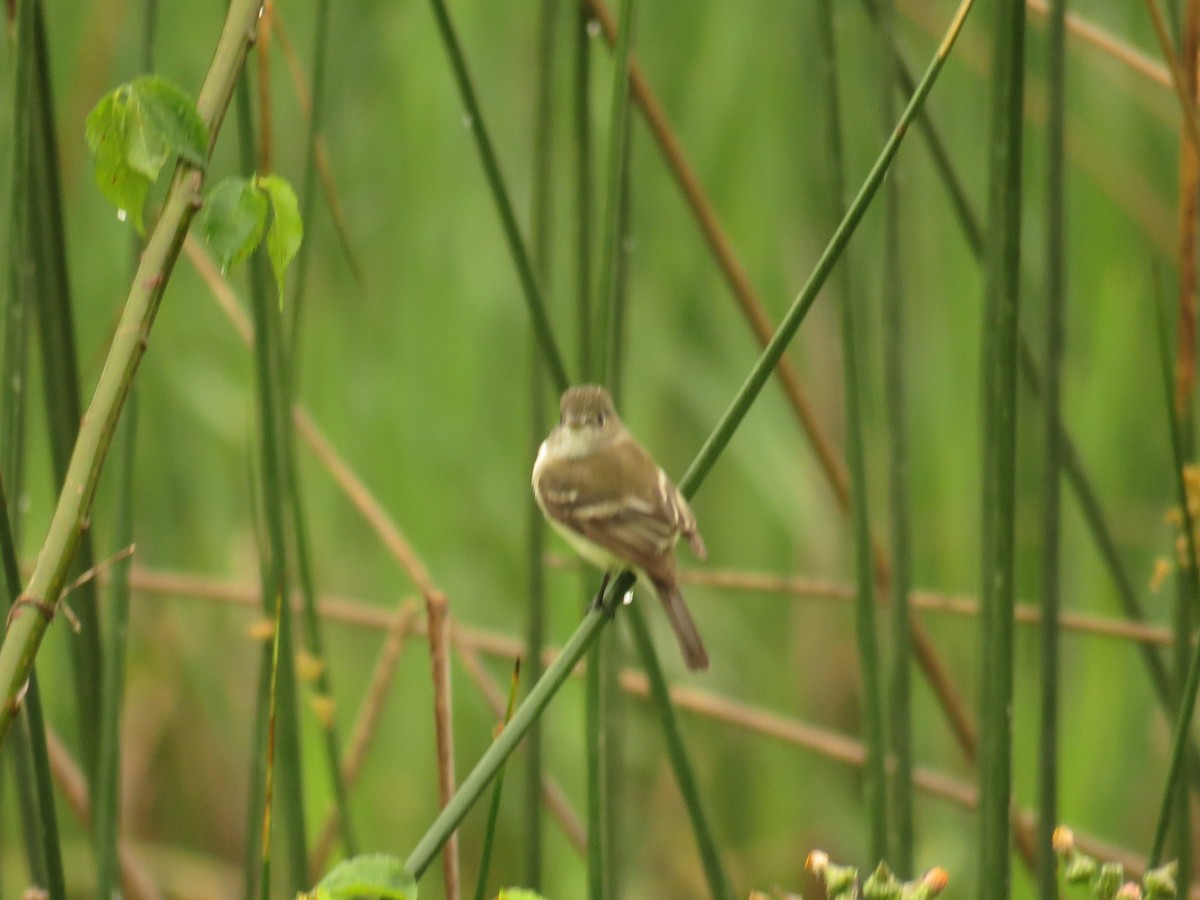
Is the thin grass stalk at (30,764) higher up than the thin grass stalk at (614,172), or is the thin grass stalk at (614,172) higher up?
the thin grass stalk at (614,172)

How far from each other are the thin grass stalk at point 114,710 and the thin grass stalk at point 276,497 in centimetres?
15

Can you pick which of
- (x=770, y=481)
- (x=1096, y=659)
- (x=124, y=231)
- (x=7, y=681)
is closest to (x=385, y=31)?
(x=124, y=231)

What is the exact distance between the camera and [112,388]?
3.86 ft

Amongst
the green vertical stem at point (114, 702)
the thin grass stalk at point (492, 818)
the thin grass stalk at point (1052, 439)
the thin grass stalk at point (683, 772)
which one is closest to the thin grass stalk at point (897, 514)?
the thin grass stalk at point (1052, 439)

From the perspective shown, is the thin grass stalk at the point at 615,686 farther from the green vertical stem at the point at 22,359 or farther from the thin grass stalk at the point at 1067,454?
the green vertical stem at the point at 22,359

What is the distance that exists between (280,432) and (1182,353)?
126 centimetres

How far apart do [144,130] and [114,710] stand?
817 mm

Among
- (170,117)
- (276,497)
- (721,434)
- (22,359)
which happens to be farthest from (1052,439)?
(22,359)

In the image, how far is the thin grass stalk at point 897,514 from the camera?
201cm

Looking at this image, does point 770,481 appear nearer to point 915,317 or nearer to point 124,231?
point 915,317

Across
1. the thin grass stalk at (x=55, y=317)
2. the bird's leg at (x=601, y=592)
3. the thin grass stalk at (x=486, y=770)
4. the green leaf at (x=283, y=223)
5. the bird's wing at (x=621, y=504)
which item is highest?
the green leaf at (x=283, y=223)

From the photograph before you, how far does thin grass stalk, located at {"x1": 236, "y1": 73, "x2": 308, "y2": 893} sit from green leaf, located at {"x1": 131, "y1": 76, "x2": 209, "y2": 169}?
445 millimetres

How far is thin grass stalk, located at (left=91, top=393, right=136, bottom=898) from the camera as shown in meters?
1.79

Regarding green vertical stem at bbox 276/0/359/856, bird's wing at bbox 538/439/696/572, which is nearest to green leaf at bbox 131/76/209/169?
green vertical stem at bbox 276/0/359/856
